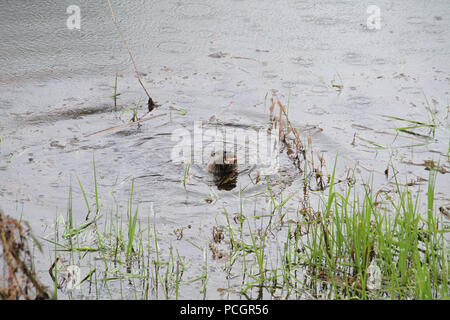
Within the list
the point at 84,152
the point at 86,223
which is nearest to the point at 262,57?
the point at 84,152

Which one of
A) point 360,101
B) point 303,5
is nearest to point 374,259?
point 360,101

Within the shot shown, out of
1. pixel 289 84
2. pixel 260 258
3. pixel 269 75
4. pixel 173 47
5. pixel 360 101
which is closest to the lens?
pixel 260 258

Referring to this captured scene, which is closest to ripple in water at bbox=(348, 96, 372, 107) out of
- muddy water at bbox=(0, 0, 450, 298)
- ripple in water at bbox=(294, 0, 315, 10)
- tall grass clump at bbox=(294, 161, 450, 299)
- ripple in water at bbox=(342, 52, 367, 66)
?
muddy water at bbox=(0, 0, 450, 298)

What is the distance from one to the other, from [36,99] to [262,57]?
187cm

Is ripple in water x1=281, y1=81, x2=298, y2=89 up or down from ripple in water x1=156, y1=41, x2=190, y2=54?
down

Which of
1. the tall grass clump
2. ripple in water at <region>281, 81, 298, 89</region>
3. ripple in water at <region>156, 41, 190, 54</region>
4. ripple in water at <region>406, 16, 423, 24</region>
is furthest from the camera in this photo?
ripple in water at <region>406, 16, 423, 24</region>

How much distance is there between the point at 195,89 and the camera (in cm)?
427

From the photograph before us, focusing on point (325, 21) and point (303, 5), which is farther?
point (303, 5)

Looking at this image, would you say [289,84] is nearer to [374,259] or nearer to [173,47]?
[173,47]

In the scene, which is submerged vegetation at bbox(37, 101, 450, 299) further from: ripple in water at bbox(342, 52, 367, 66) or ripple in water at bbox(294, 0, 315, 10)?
ripple in water at bbox(294, 0, 315, 10)

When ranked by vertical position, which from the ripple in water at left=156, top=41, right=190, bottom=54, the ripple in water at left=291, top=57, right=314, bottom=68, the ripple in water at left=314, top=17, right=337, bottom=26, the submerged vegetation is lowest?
the submerged vegetation

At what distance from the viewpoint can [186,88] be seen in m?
4.28

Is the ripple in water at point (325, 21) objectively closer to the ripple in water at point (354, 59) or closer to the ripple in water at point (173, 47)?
the ripple in water at point (354, 59)

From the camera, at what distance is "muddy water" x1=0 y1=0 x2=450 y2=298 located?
125 inches
